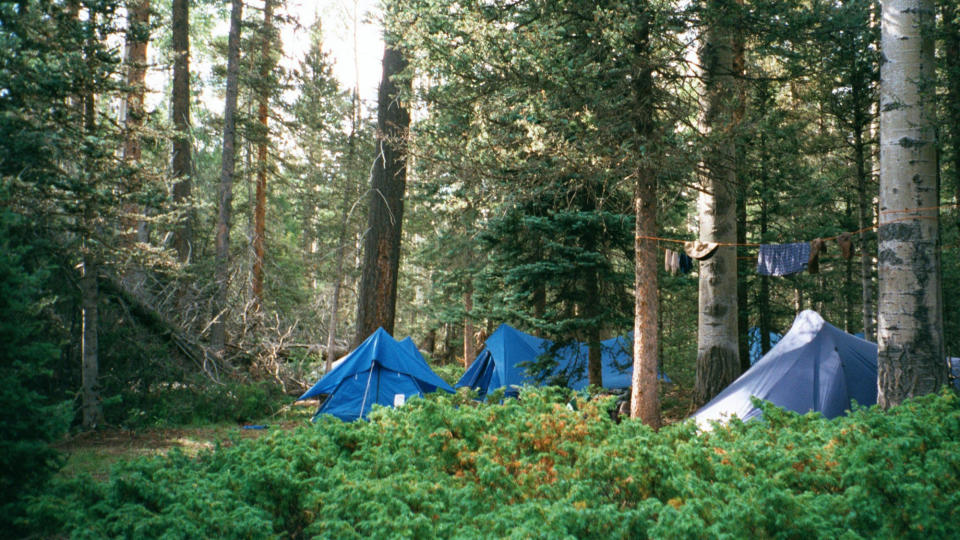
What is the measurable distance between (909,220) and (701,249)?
9.61 feet

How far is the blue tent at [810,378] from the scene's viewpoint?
774cm

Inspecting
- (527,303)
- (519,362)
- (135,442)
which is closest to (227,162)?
(135,442)

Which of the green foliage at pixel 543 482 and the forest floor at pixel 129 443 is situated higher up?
the green foliage at pixel 543 482

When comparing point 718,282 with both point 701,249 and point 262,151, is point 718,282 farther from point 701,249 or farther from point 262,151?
point 262,151

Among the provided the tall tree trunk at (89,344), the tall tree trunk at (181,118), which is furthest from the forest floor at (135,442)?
the tall tree trunk at (181,118)

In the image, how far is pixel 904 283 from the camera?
5.67 meters

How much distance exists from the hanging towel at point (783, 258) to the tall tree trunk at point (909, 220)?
93.9 inches

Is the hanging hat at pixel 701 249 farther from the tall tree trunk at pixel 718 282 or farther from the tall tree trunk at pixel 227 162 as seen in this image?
the tall tree trunk at pixel 227 162

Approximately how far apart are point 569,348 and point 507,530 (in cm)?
853

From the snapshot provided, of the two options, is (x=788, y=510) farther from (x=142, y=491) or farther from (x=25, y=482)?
(x=25, y=482)

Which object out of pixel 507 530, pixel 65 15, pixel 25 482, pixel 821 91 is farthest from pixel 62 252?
pixel 821 91

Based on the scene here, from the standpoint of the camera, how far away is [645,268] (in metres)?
7.38

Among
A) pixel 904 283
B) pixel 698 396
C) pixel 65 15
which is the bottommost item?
pixel 698 396

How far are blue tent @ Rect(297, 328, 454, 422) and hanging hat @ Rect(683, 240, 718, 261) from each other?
4572 millimetres
